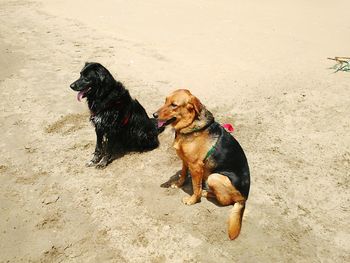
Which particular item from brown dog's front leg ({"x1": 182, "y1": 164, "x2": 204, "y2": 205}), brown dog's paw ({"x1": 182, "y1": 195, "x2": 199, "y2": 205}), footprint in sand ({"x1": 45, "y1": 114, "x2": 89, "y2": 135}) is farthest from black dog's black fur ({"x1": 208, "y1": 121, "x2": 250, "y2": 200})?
footprint in sand ({"x1": 45, "y1": 114, "x2": 89, "y2": 135})

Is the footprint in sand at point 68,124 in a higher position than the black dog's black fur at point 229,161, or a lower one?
lower

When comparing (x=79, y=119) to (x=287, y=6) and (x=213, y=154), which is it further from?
(x=287, y=6)

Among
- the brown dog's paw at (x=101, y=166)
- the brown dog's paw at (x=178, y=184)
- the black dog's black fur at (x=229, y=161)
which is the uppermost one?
the black dog's black fur at (x=229, y=161)

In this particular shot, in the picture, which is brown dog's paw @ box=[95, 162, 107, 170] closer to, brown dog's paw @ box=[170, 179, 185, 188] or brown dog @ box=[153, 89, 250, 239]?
brown dog's paw @ box=[170, 179, 185, 188]

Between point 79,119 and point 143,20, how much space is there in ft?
23.9

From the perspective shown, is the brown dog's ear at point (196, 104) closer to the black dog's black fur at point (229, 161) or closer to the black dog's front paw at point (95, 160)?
the black dog's black fur at point (229, 161)

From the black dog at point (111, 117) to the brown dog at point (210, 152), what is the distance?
4.50ft

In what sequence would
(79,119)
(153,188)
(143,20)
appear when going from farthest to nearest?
(143,20), (79,119), (153,188)

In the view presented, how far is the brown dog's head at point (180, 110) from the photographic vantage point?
4.32 metres

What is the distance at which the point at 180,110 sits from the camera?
14.4 ft

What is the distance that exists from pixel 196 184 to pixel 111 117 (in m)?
1.85

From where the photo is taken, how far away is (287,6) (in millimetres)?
15367

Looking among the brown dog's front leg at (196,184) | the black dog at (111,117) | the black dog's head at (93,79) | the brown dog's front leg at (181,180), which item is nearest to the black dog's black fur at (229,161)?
the brown dog's front leg at (196,184)

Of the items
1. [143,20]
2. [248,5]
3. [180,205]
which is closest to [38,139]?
[180,205]
